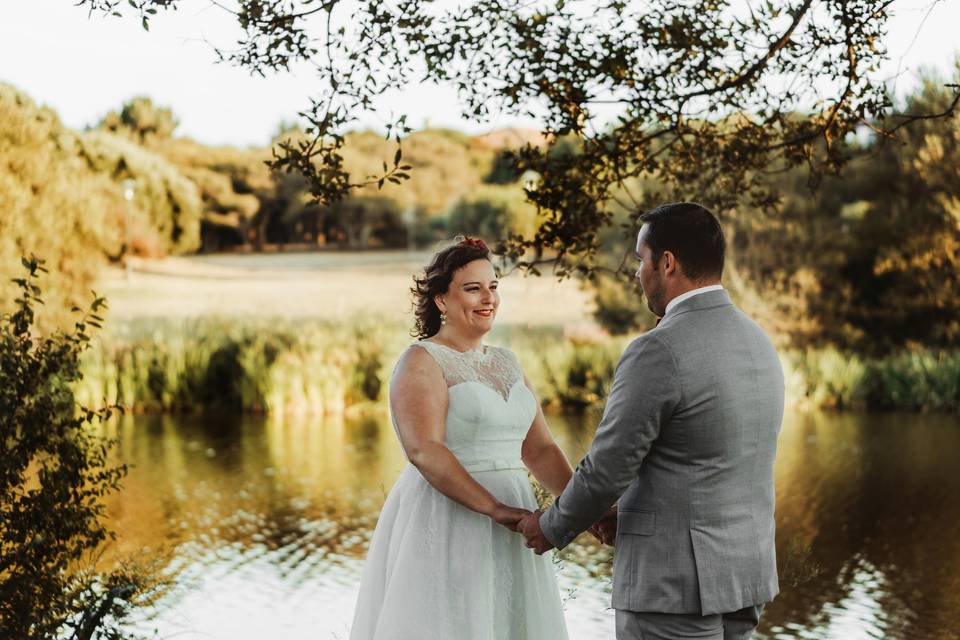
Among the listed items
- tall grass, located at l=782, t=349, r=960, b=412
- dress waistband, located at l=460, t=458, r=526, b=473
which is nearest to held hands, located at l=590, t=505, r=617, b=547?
dress waistband, located at l=460, t=458, r=526, b=473

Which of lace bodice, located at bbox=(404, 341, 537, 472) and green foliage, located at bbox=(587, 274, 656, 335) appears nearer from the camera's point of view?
lace bodice, located at bbox=(404, 341, 537, 472)

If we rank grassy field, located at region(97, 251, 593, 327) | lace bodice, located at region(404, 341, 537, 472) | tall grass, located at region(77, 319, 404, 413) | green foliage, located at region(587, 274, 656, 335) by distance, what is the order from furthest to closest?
grassy field, located at region(97, 251, 593, 327) < green foliage, located at region(587, 274, 656, 335) < tall grass, located at region(77, 319, 404, 413) < lace bodice, located at region(404, 341, 537, 472)

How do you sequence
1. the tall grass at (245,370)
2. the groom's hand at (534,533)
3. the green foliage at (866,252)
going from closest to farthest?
1. the groom's hand at (534,533)
2. the tall grass at (245,370)
3. the green foliage at (866,252)

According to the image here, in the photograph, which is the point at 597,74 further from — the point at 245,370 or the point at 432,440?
the point at 245,370

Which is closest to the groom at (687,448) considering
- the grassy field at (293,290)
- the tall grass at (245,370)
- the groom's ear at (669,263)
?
the groom's ear at (669,263)

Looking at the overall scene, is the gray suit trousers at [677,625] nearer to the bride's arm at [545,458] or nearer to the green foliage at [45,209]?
the bride's arm at [545,458]

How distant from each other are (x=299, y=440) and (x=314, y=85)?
389 inches

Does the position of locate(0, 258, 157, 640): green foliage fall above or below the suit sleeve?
below

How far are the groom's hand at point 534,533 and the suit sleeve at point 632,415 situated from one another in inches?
16.8

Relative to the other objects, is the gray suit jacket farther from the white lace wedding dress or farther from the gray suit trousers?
the white lace wedding dress

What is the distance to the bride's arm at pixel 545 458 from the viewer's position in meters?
3.64

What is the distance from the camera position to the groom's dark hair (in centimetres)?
272

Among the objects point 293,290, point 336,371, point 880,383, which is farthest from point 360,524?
point 293,290

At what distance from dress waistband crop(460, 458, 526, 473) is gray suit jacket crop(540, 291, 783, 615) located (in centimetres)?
63
